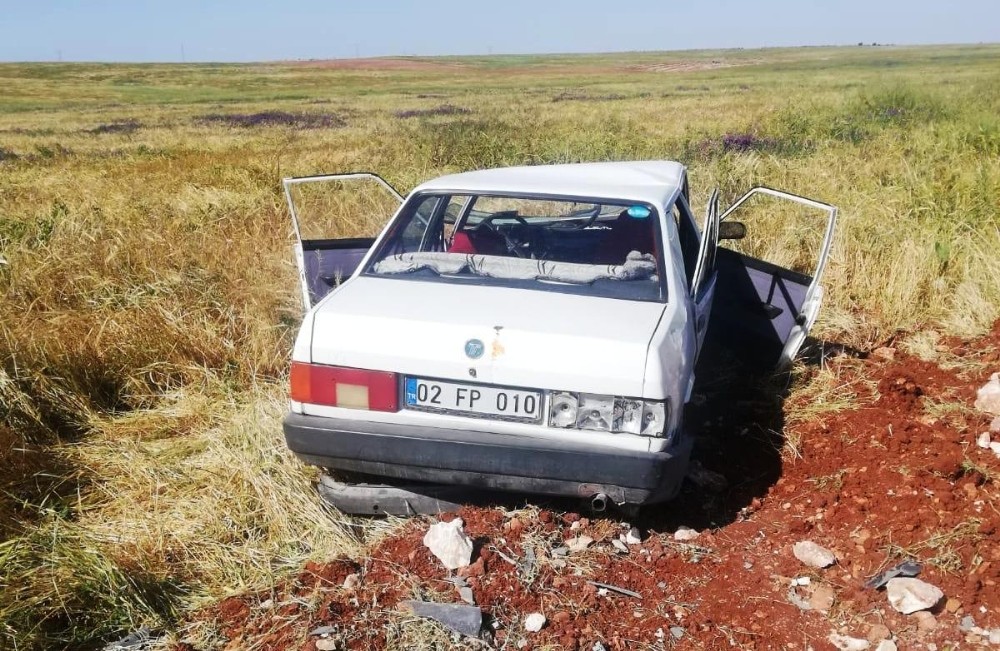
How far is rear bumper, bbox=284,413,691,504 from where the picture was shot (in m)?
2.90

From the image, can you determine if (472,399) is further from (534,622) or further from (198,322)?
(198,322)

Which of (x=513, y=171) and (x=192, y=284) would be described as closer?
(x=513, y=171)

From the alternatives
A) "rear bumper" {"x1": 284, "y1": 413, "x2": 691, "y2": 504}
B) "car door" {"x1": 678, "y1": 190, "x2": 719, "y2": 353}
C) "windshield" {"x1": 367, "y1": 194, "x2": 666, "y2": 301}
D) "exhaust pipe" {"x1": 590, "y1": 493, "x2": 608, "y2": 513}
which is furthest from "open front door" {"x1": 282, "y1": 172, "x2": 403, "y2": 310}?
"exhaust pipe" {"x1": 590, "y1": 493, "x2": 608, "y2": 513}

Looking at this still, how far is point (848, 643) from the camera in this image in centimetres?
267

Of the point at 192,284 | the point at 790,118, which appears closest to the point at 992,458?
the point at 192,284

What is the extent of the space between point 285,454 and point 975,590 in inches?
114

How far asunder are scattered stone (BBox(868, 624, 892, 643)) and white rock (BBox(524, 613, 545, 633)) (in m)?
1.09

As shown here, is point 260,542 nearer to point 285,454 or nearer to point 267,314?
point 285,454

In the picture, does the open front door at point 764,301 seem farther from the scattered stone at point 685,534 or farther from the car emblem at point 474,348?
the car emblem at point 474,348

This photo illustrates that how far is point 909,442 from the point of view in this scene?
388cm

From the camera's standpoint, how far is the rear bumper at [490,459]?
114 inches

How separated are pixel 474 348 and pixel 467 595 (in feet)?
2.93

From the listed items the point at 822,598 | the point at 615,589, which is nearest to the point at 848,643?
the point at 822,598

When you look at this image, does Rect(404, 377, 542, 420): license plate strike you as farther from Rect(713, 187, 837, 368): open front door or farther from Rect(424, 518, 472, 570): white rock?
Rect(713, 187, 837, 368): open front door
